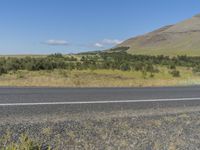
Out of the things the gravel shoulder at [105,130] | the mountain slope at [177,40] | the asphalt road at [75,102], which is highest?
the mountain slope at [177,40]

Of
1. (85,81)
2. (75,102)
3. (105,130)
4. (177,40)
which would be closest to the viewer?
(105,130)

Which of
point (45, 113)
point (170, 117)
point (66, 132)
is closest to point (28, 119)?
point (45, 113)

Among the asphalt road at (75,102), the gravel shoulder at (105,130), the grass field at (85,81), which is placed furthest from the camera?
the grass field at (85,81)

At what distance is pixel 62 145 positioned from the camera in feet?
17.9

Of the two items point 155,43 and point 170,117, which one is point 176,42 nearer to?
point 155,43

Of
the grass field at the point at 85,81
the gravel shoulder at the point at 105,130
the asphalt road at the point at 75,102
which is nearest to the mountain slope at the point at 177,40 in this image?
the grass field at the point at 85,81

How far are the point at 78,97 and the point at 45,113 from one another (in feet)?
9.43

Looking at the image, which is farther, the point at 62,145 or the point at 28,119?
the point at 28,119

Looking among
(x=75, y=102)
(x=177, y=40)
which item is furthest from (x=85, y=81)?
(x=177, y=40)

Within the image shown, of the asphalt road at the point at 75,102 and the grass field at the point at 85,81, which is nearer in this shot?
the asphalt road at the point at 75,102

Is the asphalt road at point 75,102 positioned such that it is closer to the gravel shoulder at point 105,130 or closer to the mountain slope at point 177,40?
the gravel shoulder at point 105,130

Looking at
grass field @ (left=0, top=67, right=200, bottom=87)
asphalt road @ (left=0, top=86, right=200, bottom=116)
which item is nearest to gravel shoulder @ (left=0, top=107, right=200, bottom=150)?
asphalt road @ (left=0, top=86, right=200, bottom=116)

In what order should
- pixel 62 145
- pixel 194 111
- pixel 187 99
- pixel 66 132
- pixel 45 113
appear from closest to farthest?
pixel 62 145, pixel 66 132, pixel 45 113, pixel 194 111, pixel 187 99

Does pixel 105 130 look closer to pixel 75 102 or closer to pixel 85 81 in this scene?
pixel 75 102
